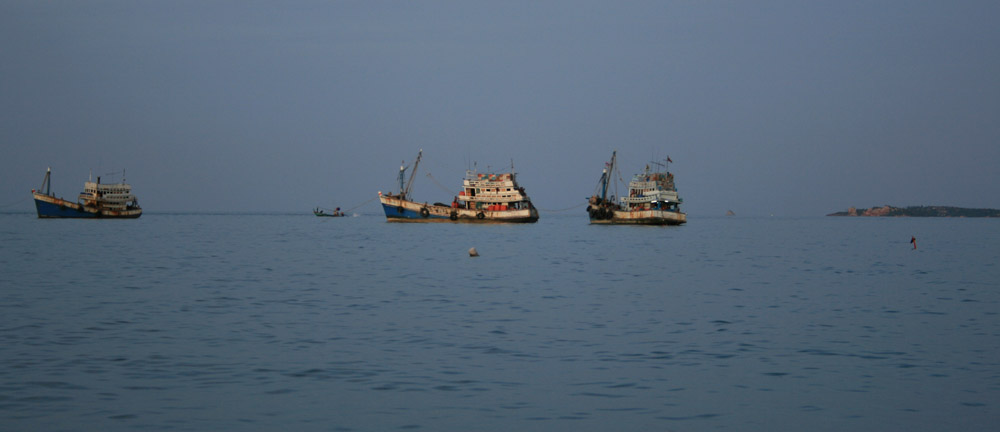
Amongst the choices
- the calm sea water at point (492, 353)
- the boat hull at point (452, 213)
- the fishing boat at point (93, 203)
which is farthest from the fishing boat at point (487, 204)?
the calm sea water at point (492, 353)

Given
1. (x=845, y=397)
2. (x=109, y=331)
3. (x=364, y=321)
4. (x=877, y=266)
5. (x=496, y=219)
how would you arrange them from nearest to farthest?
1. (x=845, y=397)
2. (x=109, y=331)
3. (x=364, y=321)
4. (x=877, y=266)
5. (x=496, y=219)

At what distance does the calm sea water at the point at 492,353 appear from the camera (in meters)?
13.3

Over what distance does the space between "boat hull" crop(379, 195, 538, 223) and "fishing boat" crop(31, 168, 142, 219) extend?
48100 millimetres

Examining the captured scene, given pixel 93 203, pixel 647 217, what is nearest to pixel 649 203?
pixel 647 217

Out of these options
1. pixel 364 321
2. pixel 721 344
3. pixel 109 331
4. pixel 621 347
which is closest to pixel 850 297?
pixel 721 344

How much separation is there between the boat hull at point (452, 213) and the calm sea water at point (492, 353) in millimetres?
90476

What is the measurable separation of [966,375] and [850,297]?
52.7 feet

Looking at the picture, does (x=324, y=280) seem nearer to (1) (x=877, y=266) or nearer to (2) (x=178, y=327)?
(2) (x=178, y=327)

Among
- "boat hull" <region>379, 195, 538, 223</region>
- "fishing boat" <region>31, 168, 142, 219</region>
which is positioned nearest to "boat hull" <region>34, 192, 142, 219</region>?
"fishing boat" <region>31, 168, 142, 219</region>

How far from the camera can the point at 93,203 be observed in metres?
144

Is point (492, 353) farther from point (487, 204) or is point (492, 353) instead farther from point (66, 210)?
point (66, 210)

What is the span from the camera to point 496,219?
130 metres

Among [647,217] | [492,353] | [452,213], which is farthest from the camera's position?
[452,213]

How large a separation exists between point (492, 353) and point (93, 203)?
143m
